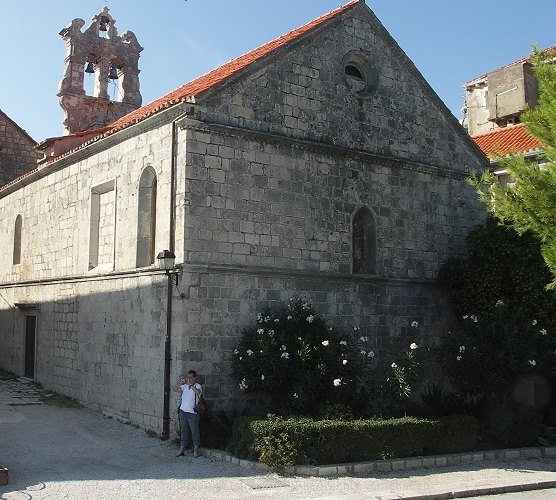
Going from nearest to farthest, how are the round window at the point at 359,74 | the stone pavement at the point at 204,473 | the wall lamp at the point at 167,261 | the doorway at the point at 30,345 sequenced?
the stone pavement at the point at 204,473
the wall lamp at the point at 167,261
the round window at the point at 359,74
the doorway at the point at 30,345

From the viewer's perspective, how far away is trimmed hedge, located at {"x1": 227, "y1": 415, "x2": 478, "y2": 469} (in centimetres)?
1198

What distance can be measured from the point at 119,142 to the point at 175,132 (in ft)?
9.18

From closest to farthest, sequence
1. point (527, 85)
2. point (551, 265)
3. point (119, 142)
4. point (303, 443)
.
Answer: point (303, 443) → point (551, 265) → point (119, 142) → point (527, 85)

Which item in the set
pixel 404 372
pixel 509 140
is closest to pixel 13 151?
pixel 509 140

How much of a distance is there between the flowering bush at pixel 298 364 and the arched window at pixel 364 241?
10.2ft

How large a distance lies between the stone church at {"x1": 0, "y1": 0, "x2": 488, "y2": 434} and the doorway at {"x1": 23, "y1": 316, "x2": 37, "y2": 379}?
562 mm

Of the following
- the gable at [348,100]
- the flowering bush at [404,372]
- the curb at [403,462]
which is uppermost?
the gable at [348,100]

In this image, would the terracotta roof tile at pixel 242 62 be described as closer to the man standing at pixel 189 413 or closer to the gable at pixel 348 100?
the gable at pixel 348 100

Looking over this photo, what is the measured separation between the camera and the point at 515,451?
13.8m

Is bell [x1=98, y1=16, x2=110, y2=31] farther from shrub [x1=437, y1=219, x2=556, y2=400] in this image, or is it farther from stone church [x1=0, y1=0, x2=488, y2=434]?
shrub [x1=437, y1=219, x2=556, y2=400]

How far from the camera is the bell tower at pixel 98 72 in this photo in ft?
89.1

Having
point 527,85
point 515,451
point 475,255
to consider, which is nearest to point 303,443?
Result: point 515,451

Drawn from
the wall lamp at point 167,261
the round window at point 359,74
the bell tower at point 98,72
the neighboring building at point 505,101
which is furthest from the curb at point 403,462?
the bell tower at point 98,72

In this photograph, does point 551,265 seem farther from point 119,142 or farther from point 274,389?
point 119,142
